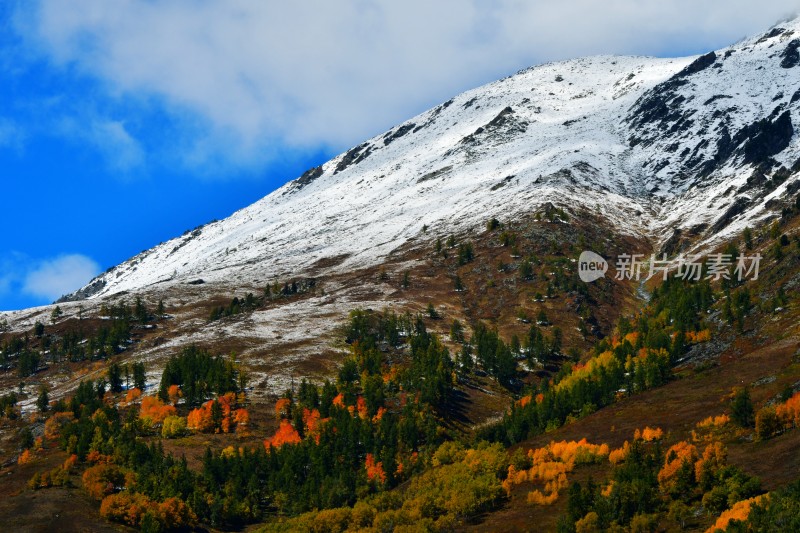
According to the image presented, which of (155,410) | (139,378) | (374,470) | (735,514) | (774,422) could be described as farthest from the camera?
(139,378)

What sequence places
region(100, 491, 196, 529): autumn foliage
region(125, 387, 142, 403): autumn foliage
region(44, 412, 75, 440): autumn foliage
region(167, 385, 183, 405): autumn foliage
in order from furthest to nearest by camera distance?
region(125, 387, 142, 403): autumn foliage, region(167, 385, 183, 405): autumn foliage, region(44, 412, 75, 440): autumn foliage, region(100, 491, 196, 529): autumn foliage

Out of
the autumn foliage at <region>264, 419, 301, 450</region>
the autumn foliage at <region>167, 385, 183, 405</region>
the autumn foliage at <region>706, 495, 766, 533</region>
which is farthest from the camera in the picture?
the autumn foliage at <region>167, 385, 183, 405</region>

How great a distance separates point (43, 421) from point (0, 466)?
79.4 ft

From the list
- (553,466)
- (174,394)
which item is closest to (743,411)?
(553,466)

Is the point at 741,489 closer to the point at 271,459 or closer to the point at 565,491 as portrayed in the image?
the point at 565,491

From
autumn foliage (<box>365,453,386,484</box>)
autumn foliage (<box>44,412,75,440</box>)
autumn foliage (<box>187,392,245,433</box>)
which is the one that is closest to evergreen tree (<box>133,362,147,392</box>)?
autumn foliage (<box>44,412,75,440</box>)

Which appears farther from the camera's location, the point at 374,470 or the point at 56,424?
the point at 56,424

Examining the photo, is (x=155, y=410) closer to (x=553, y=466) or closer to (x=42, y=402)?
(x=42, y=402)

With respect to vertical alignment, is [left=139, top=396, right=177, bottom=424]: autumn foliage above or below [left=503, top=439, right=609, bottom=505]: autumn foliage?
above

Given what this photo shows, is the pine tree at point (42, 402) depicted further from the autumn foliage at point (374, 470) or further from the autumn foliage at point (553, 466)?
the autumn foliage at point (553, 466)

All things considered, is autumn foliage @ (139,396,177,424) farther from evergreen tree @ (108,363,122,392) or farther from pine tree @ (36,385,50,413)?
pine tree @ (36,385,50,413)

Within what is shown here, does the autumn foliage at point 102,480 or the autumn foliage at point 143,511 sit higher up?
the autumn foliage at point 102,480

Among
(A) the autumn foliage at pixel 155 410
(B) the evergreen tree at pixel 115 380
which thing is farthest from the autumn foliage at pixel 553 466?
(B) the evergreen tree at pixel 115 380

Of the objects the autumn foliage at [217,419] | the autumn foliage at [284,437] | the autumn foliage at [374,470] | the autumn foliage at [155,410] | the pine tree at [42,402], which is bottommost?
the autumn foliage at [374,470]
